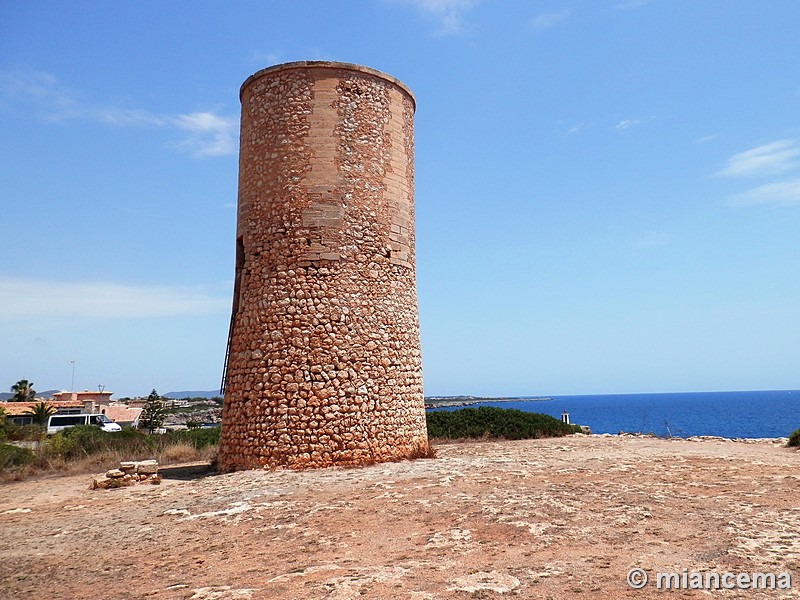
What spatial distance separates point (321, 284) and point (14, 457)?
27.3 feet

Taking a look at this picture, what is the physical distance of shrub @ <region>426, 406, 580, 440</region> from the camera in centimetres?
1752

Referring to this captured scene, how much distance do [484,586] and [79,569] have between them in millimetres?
3750

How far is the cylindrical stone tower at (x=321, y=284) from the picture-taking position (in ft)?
33.3

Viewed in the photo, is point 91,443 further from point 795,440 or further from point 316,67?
point 795,440

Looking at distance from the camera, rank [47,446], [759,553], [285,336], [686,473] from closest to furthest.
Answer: [759,553]
[686,473]
[285,336]
[47,446]

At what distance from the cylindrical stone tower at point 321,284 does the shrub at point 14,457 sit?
5.25m

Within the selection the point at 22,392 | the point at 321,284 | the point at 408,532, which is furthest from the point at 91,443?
the point at 22,392

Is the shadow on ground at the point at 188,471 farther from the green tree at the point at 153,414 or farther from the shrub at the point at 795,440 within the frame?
the green tree at the point at 153,414

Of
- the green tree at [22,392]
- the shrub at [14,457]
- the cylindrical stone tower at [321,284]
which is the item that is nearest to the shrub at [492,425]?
the cylindrical stone tower at [321,284]

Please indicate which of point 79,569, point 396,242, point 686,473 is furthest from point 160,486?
point 686,473

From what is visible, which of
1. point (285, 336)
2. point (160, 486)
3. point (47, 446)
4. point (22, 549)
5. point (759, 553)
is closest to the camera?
point (759, 553)

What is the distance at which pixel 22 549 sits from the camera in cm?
614

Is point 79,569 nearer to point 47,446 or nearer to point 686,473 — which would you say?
point 686,473

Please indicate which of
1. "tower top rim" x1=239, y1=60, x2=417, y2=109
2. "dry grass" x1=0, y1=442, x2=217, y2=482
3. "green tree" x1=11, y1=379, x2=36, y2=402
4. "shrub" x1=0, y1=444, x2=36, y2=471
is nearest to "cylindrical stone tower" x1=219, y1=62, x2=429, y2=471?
"tower top rim" x1=239, y1=60, x2=417, y2=109
